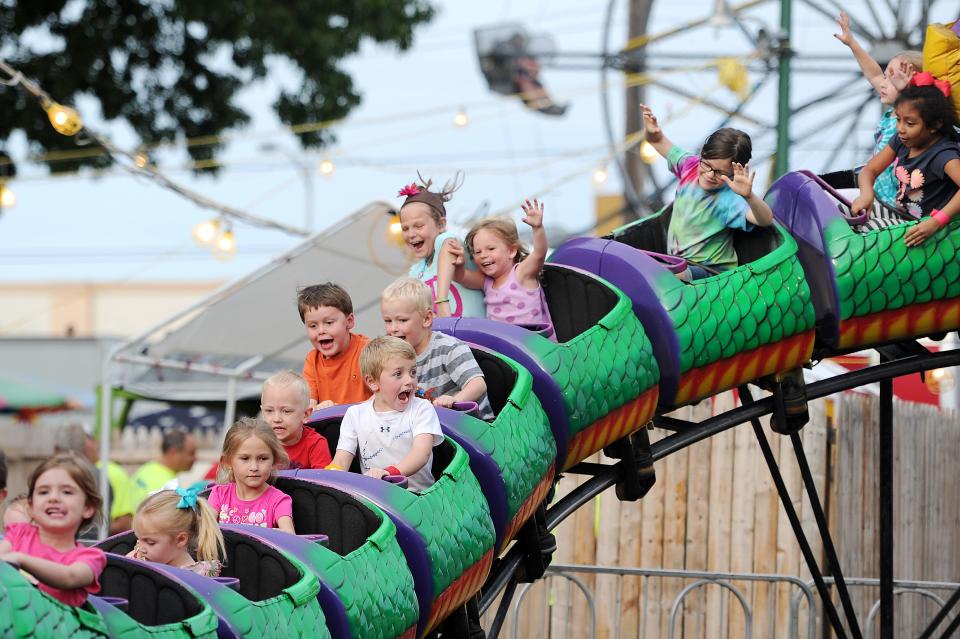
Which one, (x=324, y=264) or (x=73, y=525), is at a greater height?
(x=324, y=264)

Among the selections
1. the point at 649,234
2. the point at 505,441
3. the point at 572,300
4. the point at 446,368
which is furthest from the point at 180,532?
the point at 649,234

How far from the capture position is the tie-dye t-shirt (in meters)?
4.90

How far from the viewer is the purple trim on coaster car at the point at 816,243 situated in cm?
491

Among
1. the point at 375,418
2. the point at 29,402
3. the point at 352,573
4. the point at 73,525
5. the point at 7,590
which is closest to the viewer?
the point at 7,590

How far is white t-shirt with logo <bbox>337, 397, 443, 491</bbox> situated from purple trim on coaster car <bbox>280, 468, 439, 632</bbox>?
0.32 meters

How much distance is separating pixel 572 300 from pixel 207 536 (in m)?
2.20

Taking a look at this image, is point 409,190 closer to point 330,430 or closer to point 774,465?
point 330,430

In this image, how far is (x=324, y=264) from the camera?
9.37 meters

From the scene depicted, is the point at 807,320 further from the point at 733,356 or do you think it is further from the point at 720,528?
the point at 720,528

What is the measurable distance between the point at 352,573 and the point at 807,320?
→ 2.43 m

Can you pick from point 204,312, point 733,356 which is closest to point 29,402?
point 204,312

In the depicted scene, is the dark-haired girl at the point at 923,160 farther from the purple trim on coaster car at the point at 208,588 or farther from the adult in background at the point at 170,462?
the adult in background at the point at 170,462

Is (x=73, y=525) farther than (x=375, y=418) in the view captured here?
No

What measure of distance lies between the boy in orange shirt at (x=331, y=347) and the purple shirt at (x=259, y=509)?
744mm
